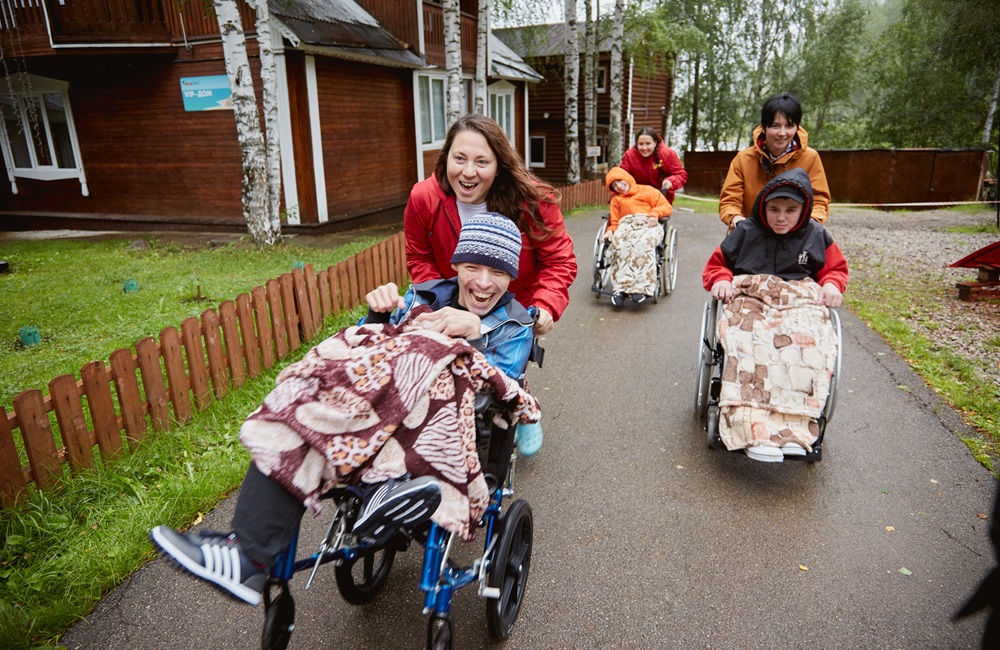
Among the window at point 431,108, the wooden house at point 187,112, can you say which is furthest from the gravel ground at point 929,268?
the window at point 431,108

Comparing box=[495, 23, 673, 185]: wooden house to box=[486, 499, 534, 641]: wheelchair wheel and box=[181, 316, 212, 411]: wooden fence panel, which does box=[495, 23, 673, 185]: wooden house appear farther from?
box=[486, 499, 534, 641]: wheelchair wheel

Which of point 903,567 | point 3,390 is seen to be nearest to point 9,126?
point 3,390

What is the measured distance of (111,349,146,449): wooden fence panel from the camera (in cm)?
352

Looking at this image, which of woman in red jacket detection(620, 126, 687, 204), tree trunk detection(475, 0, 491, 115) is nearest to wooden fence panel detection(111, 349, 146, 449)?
woman in red jacket detection(620, 126, 687, 204)

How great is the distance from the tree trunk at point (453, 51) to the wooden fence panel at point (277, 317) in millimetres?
7817

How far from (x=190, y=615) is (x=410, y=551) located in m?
0.96

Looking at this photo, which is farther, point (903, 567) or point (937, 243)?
point (937, 243)

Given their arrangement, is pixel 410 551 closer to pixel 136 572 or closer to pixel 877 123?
pixel 136 572

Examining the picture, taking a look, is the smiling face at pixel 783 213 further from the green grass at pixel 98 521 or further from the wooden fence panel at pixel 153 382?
the wooden fence panel at pixel 153 382

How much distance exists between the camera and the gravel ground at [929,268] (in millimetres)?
5855

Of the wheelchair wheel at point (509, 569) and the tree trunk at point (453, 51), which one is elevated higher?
the tree trunk at point (453, 51)

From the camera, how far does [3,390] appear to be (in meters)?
4.29

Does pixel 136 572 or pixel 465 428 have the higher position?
pixel 465 428

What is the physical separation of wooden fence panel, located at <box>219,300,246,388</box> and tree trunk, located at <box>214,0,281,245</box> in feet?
18.4
